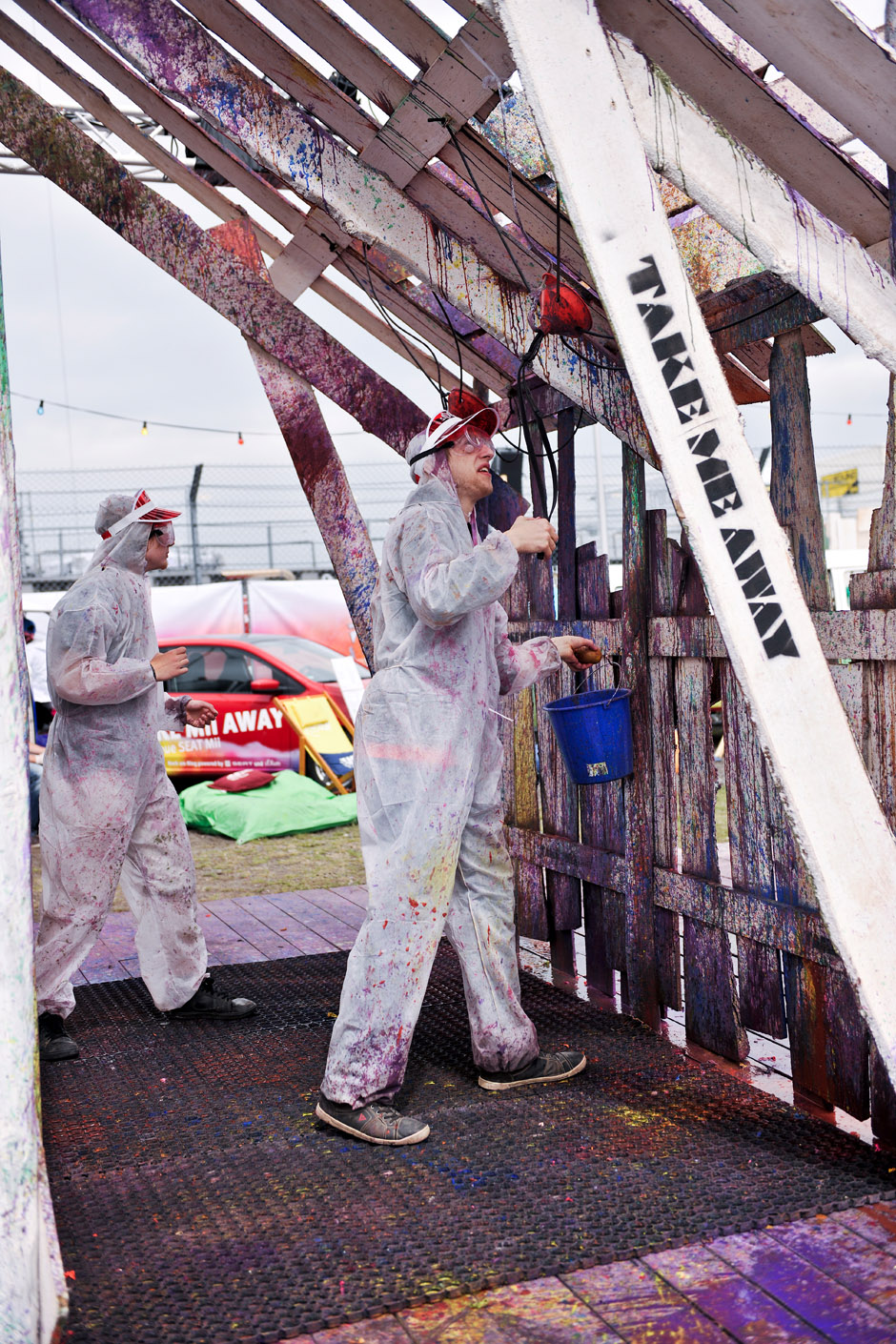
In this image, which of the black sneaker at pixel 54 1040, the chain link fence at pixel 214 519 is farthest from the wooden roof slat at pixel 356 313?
the chain link fence at pixel 214 519

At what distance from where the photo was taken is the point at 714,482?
7.76ft

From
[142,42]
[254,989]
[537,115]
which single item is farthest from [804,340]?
[254,989]

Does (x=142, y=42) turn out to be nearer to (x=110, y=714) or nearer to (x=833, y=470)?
(x=110, y=714)

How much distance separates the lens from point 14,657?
214 centimetres

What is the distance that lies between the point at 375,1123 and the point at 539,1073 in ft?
2.08

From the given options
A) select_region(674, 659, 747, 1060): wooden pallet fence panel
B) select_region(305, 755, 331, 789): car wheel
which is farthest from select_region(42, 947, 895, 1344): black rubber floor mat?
select_region(305, 755, 331, 789): car wheel

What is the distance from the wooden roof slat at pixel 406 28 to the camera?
11.0 feet

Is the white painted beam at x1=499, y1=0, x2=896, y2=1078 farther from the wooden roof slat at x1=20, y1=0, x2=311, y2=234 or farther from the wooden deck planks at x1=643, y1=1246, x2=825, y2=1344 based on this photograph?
the wooden roof slat at x1=20, y1=0, x2=311, y2=234

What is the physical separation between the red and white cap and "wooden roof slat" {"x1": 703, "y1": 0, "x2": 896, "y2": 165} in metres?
2.70

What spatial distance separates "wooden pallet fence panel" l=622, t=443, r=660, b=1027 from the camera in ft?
13.6

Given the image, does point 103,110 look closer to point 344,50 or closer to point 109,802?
point 344,50

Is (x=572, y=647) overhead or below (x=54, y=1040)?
overhead

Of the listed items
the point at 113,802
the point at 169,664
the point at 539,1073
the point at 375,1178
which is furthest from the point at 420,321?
the point at 375,1178

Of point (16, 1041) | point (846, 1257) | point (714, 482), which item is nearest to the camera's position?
point (16, 1041)
